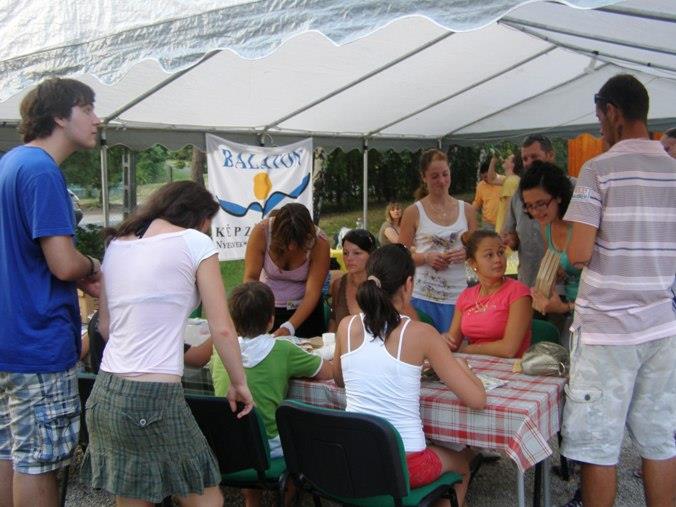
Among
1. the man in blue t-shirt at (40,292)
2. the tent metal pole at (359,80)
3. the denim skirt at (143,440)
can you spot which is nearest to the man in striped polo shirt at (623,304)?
the denim skirt at (143,440)

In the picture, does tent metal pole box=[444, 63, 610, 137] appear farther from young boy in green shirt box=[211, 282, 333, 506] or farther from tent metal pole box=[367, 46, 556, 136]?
young boy in green shirt box=[211, 282, 333, 506]

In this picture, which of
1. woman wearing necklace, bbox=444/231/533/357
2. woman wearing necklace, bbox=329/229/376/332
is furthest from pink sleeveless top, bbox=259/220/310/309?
woman wearing necklace, bbox=444/231/533/357

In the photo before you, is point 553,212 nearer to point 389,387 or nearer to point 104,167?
point 389,387

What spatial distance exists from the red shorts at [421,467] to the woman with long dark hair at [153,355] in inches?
24.9

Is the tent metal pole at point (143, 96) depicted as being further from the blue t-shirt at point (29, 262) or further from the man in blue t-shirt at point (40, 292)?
the blue t-shirt at point (29, 262)

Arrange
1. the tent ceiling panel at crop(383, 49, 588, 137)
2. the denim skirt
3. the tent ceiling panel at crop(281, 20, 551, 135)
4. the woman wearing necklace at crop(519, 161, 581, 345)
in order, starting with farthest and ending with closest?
the tent ceiling panel at crop(383, 49, 588, 137)
the tent ceiling panel at crop(281, 20, 551, 135)
the woman wearing necklace at crop(519, 161, 581, 345)
the denim skirt

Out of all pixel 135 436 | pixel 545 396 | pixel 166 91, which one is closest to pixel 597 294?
pixel 545 396

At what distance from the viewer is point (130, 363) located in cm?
199

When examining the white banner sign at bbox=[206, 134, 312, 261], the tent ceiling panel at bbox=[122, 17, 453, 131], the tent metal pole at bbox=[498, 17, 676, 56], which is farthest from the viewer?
the white banner sign at bbox=[206, 134, 312, 261]

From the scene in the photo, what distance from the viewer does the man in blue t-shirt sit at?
6.72ft

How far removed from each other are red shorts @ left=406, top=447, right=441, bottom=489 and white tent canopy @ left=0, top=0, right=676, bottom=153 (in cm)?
137

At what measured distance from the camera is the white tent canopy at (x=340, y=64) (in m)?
2.46

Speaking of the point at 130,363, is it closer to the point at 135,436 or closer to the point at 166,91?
the point at 135,436

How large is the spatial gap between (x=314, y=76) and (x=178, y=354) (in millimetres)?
3365
